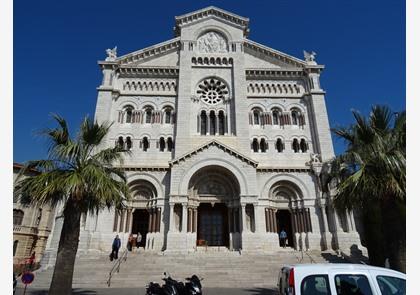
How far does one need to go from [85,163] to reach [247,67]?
21.3 m

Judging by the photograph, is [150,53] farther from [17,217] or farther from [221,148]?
[17,217]

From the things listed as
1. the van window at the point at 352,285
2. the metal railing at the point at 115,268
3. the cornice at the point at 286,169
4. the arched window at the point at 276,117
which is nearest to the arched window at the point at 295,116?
the arched window at the point at 276,117

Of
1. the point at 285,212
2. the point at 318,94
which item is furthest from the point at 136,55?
the point at 285,212

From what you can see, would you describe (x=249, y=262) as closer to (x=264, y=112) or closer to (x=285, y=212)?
(x=285, y=212)

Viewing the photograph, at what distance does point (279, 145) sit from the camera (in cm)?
2486

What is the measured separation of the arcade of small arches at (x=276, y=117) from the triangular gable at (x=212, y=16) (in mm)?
10209

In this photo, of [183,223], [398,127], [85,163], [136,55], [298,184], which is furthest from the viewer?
[136,55]

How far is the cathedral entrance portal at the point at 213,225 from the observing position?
22114mm

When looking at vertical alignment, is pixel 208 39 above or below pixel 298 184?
above

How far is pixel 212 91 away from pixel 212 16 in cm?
915

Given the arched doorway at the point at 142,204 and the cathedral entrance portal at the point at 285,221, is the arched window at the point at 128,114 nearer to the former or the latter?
the arched doorway at the point at 142,204

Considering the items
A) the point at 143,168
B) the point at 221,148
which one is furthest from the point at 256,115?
the point at 143,168

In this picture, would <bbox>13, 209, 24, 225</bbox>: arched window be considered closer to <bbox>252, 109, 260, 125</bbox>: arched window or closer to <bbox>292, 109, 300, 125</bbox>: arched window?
<bbox>252, 109, 260, 125</bbox>: arched window
